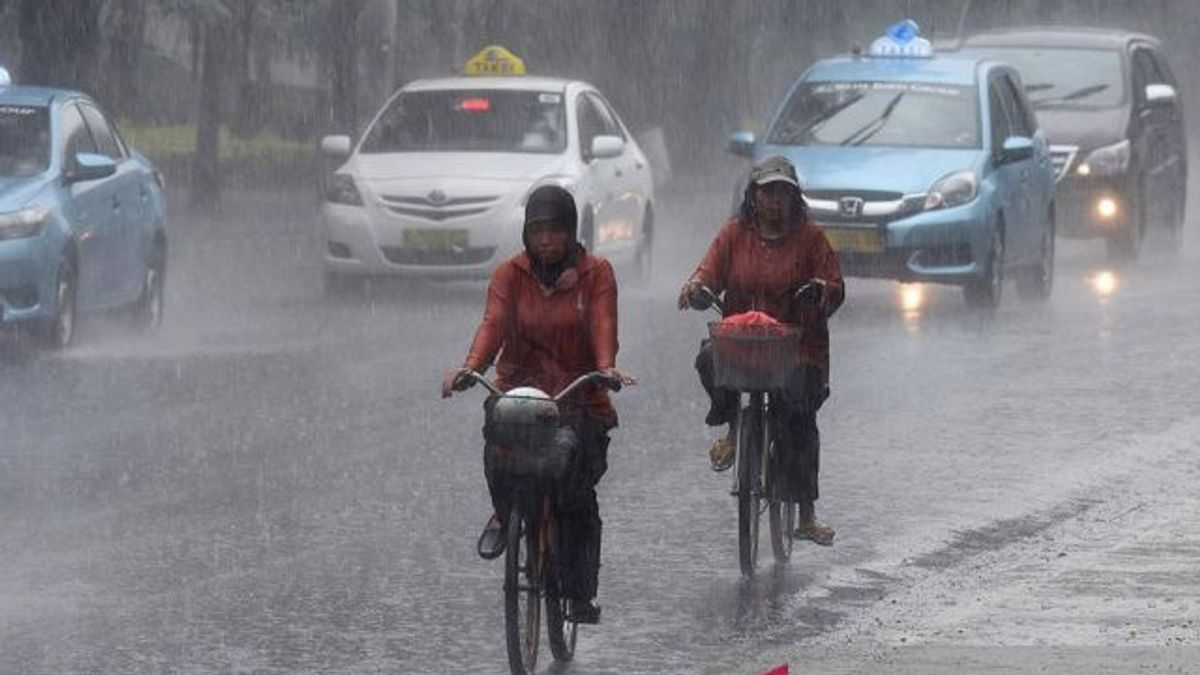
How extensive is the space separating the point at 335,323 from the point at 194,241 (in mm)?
8724

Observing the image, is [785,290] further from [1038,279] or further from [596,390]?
[1038,279]

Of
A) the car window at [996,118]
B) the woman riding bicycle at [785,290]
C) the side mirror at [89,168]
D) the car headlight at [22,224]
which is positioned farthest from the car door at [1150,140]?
the woman riding bicycle at [785,290]

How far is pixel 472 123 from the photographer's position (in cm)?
2261

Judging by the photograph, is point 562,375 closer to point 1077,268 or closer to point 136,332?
point 136,332

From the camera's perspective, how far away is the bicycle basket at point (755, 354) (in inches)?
400

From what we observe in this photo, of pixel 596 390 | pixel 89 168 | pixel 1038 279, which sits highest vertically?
pixel 596 390

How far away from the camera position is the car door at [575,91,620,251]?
870 inches

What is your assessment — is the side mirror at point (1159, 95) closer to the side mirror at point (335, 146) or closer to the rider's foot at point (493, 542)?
the side mirror at point (335, 146)

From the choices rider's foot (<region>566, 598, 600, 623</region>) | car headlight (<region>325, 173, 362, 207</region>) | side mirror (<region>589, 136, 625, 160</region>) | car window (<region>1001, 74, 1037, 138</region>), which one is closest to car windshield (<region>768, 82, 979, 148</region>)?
car window (<region>1001, 74, 1037, 138</region>)

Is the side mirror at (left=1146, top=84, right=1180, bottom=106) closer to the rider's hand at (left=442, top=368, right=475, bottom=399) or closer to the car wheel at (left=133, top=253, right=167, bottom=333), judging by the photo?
the car wheel at (left=133, top=253, right=167, bottom=333)

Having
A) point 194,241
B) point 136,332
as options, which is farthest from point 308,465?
point 194,241

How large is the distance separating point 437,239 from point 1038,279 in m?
4.28

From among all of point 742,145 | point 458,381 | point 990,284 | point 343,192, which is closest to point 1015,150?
point 990,284

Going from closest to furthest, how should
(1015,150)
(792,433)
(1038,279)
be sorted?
(792,433) → (1015,150) → (1038,279)
